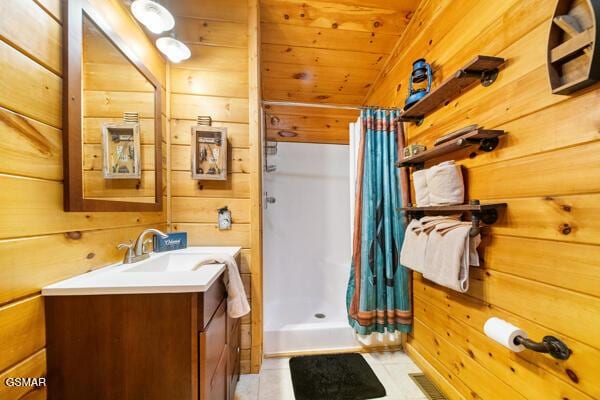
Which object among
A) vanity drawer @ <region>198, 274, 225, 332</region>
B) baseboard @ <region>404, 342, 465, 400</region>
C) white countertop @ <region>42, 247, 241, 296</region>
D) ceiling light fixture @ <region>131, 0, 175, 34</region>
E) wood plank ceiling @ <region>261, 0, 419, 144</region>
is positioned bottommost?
baseboard @ <region>404, 342, 465, 400</region>

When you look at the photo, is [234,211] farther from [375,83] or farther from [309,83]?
[375,83]

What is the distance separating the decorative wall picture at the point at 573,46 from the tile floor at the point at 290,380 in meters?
1.63

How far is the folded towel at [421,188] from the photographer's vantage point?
1259mm

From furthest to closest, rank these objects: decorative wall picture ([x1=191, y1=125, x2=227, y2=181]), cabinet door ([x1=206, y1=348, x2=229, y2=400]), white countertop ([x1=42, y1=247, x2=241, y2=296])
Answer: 1. decorative wall picture ([x1=191, y1=125, x2=227, y2=181])
2. cabinet door ([x1=206, y1=348, x2=229, y2=400])
3. white countertop ([x1=42, y1=247, x2=241, y2=296])

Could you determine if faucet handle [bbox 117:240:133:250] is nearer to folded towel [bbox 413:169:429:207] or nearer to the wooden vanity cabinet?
the wooden vanity cabinet

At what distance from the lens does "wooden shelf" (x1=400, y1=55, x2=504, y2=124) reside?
0.95 metres

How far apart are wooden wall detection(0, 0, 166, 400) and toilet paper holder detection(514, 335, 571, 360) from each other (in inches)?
63.4

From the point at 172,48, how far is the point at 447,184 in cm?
171

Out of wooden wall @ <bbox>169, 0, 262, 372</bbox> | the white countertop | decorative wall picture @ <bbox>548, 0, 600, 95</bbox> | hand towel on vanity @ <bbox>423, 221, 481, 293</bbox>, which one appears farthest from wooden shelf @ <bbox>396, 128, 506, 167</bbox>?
the white countertop

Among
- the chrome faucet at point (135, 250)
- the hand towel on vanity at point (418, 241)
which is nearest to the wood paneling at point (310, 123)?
the hand towel on vanity at point (418, 241)

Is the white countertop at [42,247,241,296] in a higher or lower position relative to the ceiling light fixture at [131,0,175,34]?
lower

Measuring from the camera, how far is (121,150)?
1065mm

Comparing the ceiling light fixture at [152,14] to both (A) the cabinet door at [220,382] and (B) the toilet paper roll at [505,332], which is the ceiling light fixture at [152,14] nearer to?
(A) the cabinet door at [220,382]

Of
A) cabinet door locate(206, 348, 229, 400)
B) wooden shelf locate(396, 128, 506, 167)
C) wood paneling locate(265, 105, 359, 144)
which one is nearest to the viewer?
cabinet door locate(206, 348, 229, 400)
